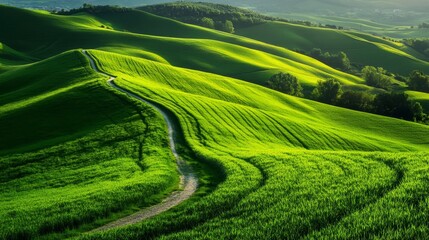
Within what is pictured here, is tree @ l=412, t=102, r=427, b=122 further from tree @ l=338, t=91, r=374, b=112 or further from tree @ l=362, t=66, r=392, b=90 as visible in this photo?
tree @ l=362, t=66, r=392, b=90

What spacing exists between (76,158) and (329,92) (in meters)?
93.5

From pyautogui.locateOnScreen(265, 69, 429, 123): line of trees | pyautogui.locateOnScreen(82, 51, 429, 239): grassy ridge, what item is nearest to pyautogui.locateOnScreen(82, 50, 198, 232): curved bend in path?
pyautogui.locateOnScreen(82, 51, 429, 239): grassy ridge

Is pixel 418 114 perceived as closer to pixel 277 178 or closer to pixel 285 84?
pixel 285 84

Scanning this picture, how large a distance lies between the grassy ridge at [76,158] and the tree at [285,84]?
65.9 metres

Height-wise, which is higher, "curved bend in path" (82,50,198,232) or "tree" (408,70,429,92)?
"curved bend in path" (82,50,198,232)

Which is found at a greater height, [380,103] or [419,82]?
[419,82]

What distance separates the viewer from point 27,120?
55.6 metres

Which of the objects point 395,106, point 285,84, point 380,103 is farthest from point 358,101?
point 285,84

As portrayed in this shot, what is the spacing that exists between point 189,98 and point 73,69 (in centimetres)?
3356

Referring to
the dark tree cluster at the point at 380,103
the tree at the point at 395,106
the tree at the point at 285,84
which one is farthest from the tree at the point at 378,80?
the tree at the point at 395,106

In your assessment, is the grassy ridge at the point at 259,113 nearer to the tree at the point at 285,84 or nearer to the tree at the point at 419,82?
the tree at the point at 285,84

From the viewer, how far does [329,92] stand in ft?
392

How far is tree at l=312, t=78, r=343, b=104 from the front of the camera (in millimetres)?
117781

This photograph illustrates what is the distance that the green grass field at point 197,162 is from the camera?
19564 millimetres
